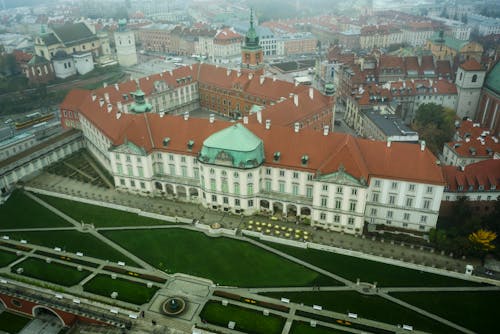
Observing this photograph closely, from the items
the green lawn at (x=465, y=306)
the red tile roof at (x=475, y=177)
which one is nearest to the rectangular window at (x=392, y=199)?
the red tile roof at (x=475, y=177)

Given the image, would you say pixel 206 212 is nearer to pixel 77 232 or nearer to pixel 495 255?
pixel 77 232

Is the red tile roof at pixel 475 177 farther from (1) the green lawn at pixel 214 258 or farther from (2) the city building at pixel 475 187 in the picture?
(1) the green lawn at pixel 214 258

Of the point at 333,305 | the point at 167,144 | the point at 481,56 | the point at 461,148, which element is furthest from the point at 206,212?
the point at 481,56

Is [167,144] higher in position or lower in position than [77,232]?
higher

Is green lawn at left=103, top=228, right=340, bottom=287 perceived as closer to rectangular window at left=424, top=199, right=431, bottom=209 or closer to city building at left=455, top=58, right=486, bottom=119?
rectangular window at left=424, top=199, right=431, bottom=209

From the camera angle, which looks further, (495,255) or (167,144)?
(167,144)

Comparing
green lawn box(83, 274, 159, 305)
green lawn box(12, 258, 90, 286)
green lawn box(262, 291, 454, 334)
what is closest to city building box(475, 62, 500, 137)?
green lawn box(262, 291, 454, 334)
